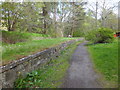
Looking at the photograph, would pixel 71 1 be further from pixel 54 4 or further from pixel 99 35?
pixel 99 35

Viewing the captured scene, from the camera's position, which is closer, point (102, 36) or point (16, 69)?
point (16, 69)

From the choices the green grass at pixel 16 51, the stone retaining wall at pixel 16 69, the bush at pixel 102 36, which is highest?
the bush at pixel 102 36

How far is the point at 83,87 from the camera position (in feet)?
9.13

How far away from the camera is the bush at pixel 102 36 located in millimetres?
10773

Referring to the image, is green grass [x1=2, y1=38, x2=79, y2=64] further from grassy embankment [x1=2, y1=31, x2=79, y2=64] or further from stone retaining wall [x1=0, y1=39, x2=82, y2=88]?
stone retaining wall [x1=0, y1=39, x2=82, y2=88]

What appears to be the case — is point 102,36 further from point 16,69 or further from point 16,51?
point 16,69

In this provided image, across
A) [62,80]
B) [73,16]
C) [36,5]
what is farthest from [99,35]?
[73,16]

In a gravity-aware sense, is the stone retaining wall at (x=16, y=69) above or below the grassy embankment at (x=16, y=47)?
below

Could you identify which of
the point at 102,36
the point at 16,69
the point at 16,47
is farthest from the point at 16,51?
the point at 102,36

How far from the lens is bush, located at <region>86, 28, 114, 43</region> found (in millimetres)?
10773

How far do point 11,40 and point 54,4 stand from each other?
40.9 ft

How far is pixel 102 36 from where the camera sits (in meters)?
11.0

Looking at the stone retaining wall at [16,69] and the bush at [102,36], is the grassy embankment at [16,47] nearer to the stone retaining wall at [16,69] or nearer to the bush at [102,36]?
the stone retaining wall at [16,69]

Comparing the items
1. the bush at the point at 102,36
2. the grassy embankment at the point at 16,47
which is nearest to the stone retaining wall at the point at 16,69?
the grassy embankment at the point at 16,47
